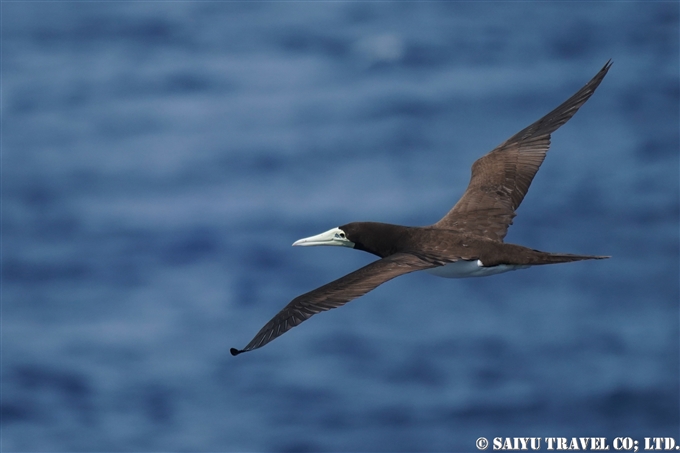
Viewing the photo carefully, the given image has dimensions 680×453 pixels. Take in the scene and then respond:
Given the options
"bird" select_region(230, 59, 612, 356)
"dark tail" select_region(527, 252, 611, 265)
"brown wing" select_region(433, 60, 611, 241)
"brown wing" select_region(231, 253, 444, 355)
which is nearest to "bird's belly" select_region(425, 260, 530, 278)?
"bird" select_region(230, 59, 612, 356)

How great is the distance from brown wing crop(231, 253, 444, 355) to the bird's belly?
1551 mm

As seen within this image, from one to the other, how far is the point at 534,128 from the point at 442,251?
476 cm

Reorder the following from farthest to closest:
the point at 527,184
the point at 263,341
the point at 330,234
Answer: the point at 527,184, the point at 330,234, the point at 263,341

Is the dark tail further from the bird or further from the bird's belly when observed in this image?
the bird's belly

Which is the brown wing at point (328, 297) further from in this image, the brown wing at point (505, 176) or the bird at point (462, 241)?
the brown wing at point (505, 176)

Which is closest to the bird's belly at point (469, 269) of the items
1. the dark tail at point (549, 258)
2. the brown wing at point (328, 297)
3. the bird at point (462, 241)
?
the bird at point (462, 241)

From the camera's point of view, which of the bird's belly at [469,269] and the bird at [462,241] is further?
the bird's belly at [469,269]

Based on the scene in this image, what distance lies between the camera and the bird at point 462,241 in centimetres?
1586

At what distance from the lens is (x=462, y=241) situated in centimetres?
1802

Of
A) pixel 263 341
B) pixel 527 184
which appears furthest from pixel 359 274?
pixel 527 184

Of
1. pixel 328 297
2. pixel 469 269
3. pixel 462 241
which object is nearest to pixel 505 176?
pixel 462 241

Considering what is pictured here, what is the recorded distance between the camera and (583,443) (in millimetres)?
21156

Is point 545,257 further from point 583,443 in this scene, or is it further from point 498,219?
point 583,443

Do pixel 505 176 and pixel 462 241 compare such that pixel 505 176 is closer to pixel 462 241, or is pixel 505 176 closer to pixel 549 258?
pixel 462 241
